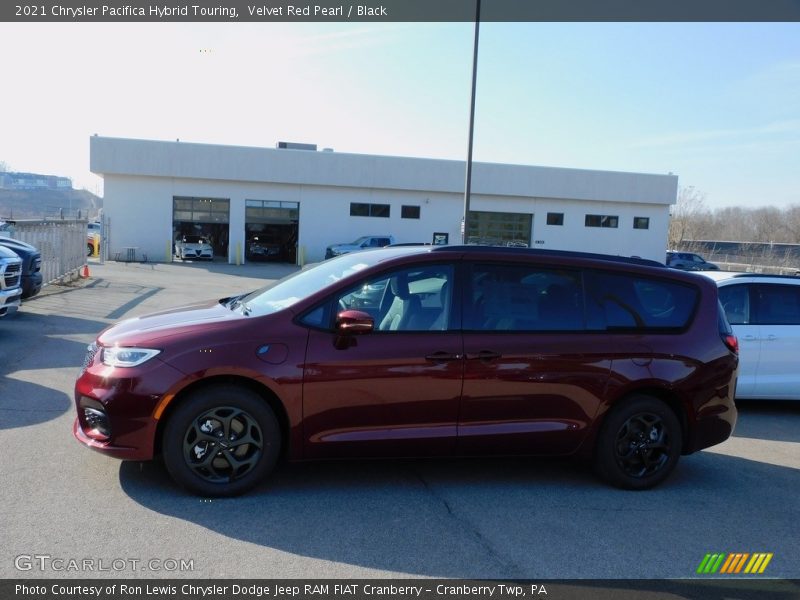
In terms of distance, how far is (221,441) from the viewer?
468cm

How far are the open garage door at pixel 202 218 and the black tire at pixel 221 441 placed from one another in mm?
34318

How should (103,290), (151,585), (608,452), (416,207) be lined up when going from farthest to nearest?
(416,207)
(103,290)
(608,452)
(151,585)

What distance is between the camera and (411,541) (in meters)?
4.21

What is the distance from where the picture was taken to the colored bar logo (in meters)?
4.06

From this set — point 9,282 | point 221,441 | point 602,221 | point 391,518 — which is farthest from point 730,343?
point 602,221

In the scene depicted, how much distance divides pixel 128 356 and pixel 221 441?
86cm

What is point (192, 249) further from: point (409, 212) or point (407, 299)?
point (407, 299)

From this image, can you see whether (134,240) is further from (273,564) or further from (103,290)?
(273,564)

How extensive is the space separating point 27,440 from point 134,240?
32763 mm

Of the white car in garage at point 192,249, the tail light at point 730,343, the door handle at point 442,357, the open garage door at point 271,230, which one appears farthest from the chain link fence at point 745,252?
the door handle at point 442,357

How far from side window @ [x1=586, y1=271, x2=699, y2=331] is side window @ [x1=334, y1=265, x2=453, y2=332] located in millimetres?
1209

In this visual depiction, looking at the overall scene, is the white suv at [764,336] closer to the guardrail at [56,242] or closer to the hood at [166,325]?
the hood at [166,325]

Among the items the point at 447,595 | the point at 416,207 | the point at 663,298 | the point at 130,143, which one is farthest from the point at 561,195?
the point at 447,595

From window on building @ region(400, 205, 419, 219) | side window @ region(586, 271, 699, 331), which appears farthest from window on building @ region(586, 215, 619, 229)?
side window @ region(586, 271, 699, 331)
